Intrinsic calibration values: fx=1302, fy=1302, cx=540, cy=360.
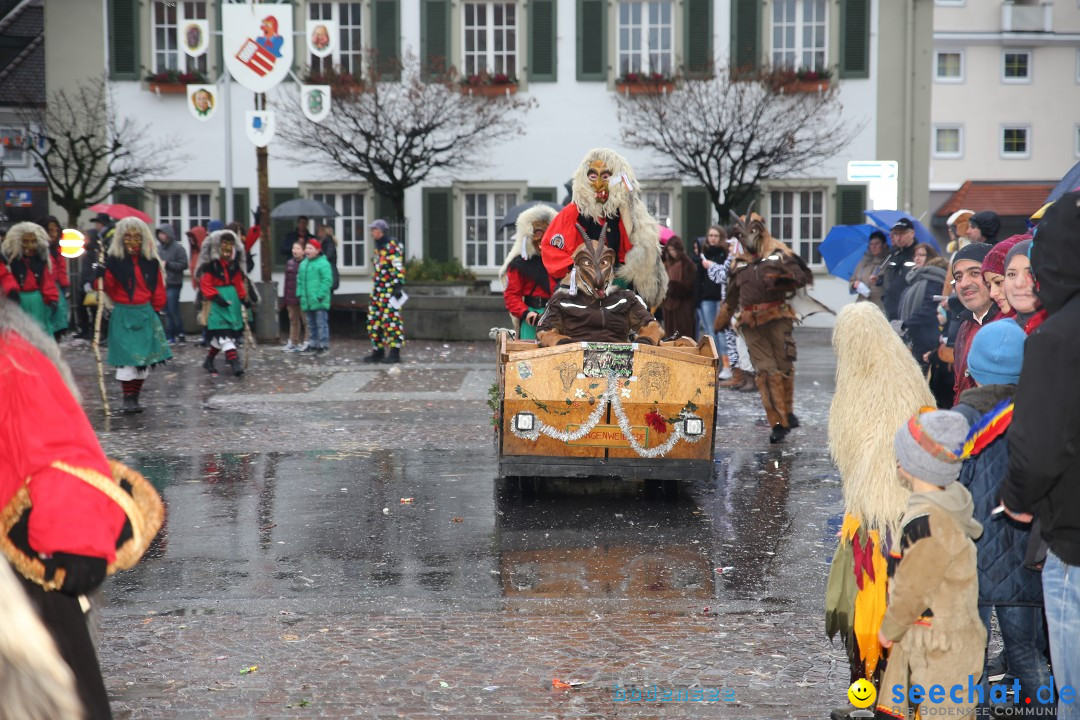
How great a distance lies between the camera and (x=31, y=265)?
15.3m

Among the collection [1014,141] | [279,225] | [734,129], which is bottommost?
[279,225]

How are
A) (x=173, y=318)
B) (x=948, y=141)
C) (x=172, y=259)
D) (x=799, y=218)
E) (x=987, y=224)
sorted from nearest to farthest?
1. (x=987, y=224)
2. (x=173, y=318)
3. (x=172, y=259)
4. (x=799, y=218)
5. (x=948, y=141)

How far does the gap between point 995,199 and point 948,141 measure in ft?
17.7

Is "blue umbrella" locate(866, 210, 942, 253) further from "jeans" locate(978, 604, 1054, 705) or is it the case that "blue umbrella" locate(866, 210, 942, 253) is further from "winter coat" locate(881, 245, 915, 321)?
"jeans" locate(978, 604, 1054, 705)

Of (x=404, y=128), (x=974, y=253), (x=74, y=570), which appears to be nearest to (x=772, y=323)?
(x=974, y=253)

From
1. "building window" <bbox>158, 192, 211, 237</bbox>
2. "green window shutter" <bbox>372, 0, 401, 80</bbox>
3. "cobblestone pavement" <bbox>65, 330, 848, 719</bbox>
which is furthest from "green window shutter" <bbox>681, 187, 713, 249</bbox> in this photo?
"cobblestone pavement" <bbox>65, 330, 848, 719</bbox>

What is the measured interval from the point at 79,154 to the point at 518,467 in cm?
2019

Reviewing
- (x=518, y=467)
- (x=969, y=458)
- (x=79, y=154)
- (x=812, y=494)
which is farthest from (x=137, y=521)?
(x=79, y=154)

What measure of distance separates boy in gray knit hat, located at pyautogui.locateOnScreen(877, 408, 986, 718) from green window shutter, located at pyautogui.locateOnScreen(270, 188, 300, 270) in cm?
2426

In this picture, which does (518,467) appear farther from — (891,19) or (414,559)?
(891,19)

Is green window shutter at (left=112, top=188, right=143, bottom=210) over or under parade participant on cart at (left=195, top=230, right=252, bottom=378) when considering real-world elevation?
over

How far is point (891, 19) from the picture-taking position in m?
28.1

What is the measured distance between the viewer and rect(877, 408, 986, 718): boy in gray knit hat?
4062 mm

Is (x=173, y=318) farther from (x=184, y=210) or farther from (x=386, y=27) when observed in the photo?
(x=386, y=27)
